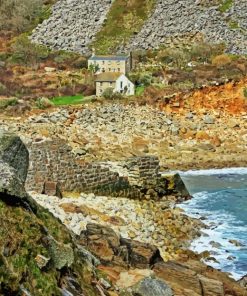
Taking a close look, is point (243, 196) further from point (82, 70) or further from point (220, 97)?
point (82, 70)

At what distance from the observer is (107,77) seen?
5588 centimetres

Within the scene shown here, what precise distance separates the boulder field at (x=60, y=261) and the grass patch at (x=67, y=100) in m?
35.5

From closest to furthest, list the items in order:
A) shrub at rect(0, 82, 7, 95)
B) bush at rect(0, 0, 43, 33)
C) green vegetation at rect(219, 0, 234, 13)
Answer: shrub at rect(0, 82, 7, 95) → green vegetation at rect(219, 0, 234, 13) → bush at rect(0, 0, 43, 33)

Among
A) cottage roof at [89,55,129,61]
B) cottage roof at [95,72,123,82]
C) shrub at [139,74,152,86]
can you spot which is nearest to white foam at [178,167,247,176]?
shrub at [139,74,152,86]

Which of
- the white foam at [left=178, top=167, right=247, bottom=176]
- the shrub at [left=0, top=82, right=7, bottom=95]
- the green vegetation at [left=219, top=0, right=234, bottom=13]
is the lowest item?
the white foam at [left=178, top=167, right=247, bottom=176]

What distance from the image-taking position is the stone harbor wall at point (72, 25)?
77.1 metres

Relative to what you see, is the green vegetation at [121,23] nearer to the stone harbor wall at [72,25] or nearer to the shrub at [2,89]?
the stone harbor wall at [72,25]

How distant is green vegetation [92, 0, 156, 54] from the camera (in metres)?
75.1

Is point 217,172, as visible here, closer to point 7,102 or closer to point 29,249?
point 7,102

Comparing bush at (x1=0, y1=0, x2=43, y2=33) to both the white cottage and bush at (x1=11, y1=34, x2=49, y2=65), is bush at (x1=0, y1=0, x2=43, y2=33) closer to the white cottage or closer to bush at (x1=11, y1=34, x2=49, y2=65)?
bush at (x1=11, y1=34, x2=49, y2=65)

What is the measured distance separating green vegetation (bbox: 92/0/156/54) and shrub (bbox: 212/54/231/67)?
14.1 m

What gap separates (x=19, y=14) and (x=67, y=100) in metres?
41.2

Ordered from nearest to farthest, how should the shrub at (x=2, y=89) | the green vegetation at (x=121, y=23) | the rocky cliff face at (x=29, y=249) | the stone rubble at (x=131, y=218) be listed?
the rocky cliff face at (x=29, y=249) → the stone rubble at (x=131, y=218) → the shrub at (x=2, y=89) → the green vegetation at (x=121, y=23)

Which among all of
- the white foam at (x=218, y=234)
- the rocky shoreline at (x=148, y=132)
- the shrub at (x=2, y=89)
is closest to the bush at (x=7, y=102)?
the rocky shoreline at (x=148, y=132)
